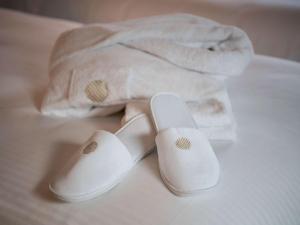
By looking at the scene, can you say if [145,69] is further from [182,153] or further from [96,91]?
[182,153]

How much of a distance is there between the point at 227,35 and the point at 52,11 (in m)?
1.42

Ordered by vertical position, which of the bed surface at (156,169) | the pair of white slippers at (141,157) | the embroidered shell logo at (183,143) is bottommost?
the bed surface at (156,169)

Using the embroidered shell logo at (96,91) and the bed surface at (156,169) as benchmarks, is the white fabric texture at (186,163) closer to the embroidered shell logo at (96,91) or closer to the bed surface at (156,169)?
the bed surface at (156,169)

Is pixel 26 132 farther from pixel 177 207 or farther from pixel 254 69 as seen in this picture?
pixel 254 69

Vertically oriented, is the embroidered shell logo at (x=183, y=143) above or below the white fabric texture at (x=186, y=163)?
above

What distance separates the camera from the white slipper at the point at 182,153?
23.2 inches

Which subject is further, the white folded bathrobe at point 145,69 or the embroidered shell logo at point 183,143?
the white folded bathrobe at point 145,69

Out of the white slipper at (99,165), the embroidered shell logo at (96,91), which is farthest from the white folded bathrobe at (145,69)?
the white slipper at (99,165)

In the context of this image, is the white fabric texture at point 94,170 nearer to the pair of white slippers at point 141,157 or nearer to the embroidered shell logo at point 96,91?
the pair of white slippers at point 141,157

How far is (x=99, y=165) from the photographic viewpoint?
1.97 ft

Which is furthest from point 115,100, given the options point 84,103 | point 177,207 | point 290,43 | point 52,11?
point 52,11

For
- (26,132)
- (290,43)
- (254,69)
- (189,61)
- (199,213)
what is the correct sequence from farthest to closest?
(290,43) → (254,69) → (189,61) → (26,132) → (199,213)

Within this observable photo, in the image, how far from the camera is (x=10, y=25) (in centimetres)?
161

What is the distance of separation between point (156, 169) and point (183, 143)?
0.22 feet
